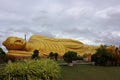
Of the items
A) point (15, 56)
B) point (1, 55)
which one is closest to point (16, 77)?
point (1, 55)

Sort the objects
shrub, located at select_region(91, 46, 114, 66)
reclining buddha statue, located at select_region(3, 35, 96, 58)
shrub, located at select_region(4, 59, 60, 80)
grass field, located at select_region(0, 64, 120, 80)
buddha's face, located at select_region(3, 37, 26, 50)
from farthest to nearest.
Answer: reclining buddha statue, located at select_region(3, 35, 96, 58)
buddha's face, located at select_region(3, 37, 26, 50)
shrub, located at select_region(91, 46, 114, 66)
grass field, located at select_region(0, 64, 120, 80)
shrub, located at select_region(4, 59, 60, 80)

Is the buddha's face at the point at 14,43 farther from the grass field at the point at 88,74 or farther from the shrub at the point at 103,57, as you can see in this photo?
the grass field at the point at 88,74

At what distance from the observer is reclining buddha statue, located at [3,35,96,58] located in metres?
36.3

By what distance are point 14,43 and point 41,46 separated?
4.23 meters

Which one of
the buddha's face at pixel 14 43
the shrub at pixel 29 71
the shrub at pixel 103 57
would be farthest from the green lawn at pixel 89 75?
the buddha's face at pixel 14 43

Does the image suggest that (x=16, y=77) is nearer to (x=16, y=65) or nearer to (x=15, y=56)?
(x=16, y=65)

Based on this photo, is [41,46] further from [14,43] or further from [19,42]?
[14,43]

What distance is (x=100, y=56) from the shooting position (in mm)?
25516

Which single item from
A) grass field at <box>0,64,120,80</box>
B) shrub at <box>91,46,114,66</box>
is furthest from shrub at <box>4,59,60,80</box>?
shrub at <box>91,46,114,66</box>

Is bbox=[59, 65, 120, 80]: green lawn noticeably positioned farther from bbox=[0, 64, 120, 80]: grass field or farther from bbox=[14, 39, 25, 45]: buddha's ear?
bbox=[14, 39, 25, 45]: buddha's ear

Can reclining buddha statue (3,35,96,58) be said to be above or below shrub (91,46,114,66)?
above

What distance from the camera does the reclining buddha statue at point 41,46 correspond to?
119ft

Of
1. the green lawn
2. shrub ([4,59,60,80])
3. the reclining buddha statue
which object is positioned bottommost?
the green lawn

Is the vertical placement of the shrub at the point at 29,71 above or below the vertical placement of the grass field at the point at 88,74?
above
